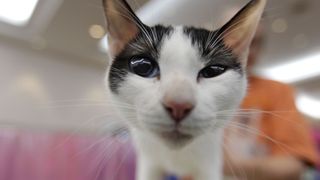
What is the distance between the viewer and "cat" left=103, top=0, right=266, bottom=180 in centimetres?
25

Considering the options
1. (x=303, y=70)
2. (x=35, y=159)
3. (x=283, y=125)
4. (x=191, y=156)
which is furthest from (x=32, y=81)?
(x=191, y=156)

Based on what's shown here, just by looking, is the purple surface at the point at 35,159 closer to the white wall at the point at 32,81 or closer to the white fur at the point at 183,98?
the white fur at the point at 183,98

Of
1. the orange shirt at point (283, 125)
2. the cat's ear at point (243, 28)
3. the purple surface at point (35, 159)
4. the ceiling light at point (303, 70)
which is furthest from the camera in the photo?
the ceiling light at point (303, 70)

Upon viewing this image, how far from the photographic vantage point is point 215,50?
0.28 m

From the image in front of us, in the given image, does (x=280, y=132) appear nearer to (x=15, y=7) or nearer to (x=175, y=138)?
(x=175, y=138)

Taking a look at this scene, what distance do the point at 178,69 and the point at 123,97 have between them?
7 cm

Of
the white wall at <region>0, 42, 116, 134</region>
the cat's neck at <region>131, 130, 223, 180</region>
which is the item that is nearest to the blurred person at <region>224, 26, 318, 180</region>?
the cat's neck at <region>131, 130, 223, 180</region>

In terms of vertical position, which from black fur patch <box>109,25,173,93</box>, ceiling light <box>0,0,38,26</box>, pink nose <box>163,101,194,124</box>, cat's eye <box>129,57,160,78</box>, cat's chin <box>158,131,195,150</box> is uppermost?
ceiling light <box>0,0,38,26</box>

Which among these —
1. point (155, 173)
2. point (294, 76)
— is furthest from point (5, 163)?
point (294, 76)

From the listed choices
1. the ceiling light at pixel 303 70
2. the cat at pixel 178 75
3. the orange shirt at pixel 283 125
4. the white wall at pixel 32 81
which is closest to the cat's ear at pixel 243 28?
the cat at pixel 178 75

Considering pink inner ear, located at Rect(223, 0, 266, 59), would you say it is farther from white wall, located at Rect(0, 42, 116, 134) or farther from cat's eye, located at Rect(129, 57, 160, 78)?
white wall, located at Rect(0, 42, 116, 134)

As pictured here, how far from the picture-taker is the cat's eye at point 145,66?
265 millimetres

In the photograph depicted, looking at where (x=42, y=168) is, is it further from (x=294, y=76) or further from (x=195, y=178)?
(x=294, y=76)

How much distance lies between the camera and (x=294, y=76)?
13.6 ft
